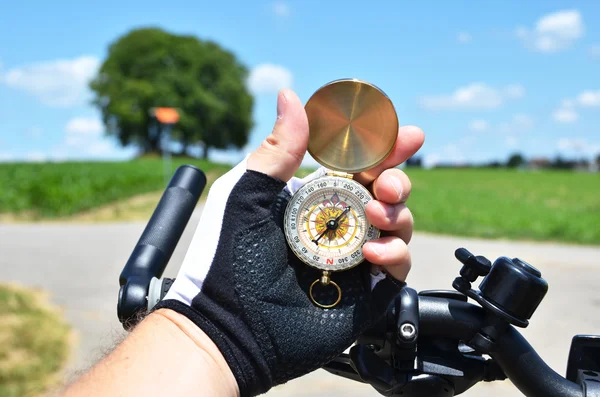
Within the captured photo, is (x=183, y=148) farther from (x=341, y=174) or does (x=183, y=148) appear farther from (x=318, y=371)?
(x=341, y=174)

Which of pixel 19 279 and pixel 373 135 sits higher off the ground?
pixel 373 135

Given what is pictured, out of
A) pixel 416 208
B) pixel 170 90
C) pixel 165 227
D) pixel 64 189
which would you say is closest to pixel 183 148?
pixel 170 90

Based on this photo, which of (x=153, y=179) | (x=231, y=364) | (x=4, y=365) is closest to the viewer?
(x=231, y=364)

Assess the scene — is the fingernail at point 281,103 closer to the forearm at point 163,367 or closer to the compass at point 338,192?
the compass at point 338,192

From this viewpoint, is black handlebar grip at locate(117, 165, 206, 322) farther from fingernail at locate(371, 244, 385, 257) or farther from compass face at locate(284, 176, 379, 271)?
fingernail at locate(371, 244, 385, 257)

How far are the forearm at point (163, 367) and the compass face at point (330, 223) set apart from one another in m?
0.25

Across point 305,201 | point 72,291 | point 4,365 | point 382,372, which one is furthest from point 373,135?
point 72,291

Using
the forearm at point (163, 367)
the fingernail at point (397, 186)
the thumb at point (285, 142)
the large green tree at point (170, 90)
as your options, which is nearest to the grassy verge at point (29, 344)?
the forearm at point (163, 367)

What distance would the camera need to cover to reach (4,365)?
5039 mm

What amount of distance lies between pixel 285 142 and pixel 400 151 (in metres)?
0.22

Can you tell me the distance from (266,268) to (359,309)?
0.65 ft

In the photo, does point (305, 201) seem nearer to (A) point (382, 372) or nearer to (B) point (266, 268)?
(B) point (266, 268)

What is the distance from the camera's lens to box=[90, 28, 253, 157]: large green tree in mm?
56812

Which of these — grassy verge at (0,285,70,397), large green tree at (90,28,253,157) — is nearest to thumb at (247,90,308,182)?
grassy verge at (0,285,70,397)
